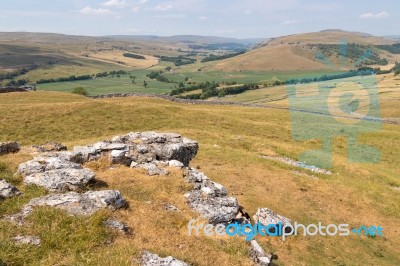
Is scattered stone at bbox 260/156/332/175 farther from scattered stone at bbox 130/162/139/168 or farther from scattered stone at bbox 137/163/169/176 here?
scattered stone at bbox 130/162/139/168

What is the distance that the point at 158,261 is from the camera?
14812 millimetres

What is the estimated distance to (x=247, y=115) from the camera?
80.5 meters

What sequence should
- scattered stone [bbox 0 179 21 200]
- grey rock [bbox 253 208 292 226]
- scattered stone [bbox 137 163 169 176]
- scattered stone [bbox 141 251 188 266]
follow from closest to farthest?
1. scattered stone [bbox 141 251 188 266]
2. scattered stone [bbox 0 179 21 200]
3. grey rock [bbox 253 208 292 226]
4. scattered stone [bbox 137 163 169 176]

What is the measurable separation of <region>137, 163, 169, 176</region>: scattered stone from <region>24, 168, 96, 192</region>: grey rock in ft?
17.4

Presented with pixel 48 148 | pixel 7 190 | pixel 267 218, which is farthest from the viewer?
pixel 48 148

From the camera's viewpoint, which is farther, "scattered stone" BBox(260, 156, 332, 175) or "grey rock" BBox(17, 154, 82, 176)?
"scattered stone" BBox(260, 156, 332, 175)

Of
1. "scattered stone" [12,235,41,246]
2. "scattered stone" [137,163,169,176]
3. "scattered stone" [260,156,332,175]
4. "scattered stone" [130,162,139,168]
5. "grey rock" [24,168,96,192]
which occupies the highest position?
"grey rock" [24,168,96,192]

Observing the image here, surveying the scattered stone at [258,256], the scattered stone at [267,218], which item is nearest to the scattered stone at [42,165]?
the scattered stone at [258,256]

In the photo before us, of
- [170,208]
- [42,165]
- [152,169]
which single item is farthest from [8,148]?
[170,208]

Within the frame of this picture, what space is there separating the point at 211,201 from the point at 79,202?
8.83 metres

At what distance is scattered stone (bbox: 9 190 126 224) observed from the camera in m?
17.9

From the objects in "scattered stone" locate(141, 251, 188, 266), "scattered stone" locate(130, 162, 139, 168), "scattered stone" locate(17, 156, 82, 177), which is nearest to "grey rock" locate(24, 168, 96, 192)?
"scattered stone" locate(17, 156, 82, 177)

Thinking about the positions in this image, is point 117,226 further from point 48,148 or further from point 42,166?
point 48,148

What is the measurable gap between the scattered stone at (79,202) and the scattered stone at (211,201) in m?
5.19
